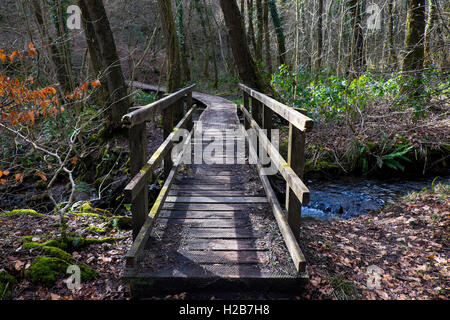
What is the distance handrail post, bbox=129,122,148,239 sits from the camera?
3332 millimetres

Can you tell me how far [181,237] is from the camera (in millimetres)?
3695

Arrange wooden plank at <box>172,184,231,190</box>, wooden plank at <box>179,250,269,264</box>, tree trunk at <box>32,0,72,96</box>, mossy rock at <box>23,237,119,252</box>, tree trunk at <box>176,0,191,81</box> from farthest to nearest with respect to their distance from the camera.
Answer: tree trunk at <box>176,0,191,81</box> < tree trunk at <box>32,0,72,96</box> < wooden plank at <box>172,184,231,190</box> < mossy rock at <box>23,237,119,252</box> < wooden plank at <box>179,250,269,264</box>

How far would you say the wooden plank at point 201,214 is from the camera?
4.20 metres

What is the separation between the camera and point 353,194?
7.20m

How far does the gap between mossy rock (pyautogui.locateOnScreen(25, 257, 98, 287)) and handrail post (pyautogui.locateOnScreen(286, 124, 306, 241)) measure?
2.13 metres

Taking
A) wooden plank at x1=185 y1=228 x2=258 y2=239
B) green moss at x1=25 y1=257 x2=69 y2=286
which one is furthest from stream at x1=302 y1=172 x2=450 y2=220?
green moss at x1=25 y1=257 x2=69 y2=286

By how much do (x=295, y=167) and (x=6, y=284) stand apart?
2935 millimetres

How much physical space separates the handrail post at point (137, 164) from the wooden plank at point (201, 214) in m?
0.79

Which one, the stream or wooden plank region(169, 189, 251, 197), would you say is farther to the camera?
the stream

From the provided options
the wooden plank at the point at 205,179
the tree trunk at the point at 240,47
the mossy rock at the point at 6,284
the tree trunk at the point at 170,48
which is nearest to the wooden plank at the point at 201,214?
the wooden plank at the point at 205,179

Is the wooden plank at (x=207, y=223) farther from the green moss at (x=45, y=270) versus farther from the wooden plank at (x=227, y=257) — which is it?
the green moss at (x=45, y=270)

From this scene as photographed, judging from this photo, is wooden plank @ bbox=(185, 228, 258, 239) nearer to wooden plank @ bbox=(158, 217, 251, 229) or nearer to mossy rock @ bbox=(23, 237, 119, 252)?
wooden plank @ bbox=(158, 217, 251, 229)

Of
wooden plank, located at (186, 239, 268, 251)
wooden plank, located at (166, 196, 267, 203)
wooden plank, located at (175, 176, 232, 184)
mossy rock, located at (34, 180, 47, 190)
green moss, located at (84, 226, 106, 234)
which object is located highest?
wooden plank, located at (175, 176, 232, 184)
